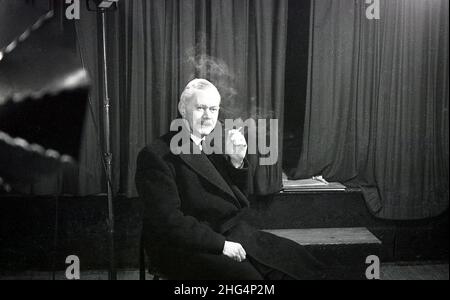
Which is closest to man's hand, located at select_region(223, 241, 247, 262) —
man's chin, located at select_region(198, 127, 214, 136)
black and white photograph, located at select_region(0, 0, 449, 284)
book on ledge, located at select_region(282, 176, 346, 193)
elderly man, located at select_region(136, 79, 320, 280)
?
elderly man, located at select_region(136, 79, 320, 280)

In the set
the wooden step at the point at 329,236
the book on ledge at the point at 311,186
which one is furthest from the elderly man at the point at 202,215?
the book on ledge at the point at 311,186

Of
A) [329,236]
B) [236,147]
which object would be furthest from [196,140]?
[329,236]

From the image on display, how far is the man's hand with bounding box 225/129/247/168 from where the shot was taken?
120 inches

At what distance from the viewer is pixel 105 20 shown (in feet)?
10.1

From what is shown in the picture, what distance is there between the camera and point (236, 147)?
3.09m

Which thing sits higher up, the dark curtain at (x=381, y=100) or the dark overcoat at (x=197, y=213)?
the dark curtain at (x=381, y=100)

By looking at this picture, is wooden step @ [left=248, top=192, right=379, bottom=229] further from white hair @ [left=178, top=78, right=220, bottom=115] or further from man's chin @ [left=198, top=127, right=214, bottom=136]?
white hair @ [left=178, top=78, right=220, bottom=115]

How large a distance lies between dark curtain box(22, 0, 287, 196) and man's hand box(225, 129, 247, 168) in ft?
0.41

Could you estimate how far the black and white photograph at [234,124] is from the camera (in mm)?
3061

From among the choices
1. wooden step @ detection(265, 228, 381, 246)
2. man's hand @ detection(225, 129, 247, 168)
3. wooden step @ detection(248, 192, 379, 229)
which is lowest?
wooden step @ detection(265, 228, 381, 246)

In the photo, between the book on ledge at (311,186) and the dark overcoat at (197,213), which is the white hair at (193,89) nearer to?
the dark overcoat at (197,213)
